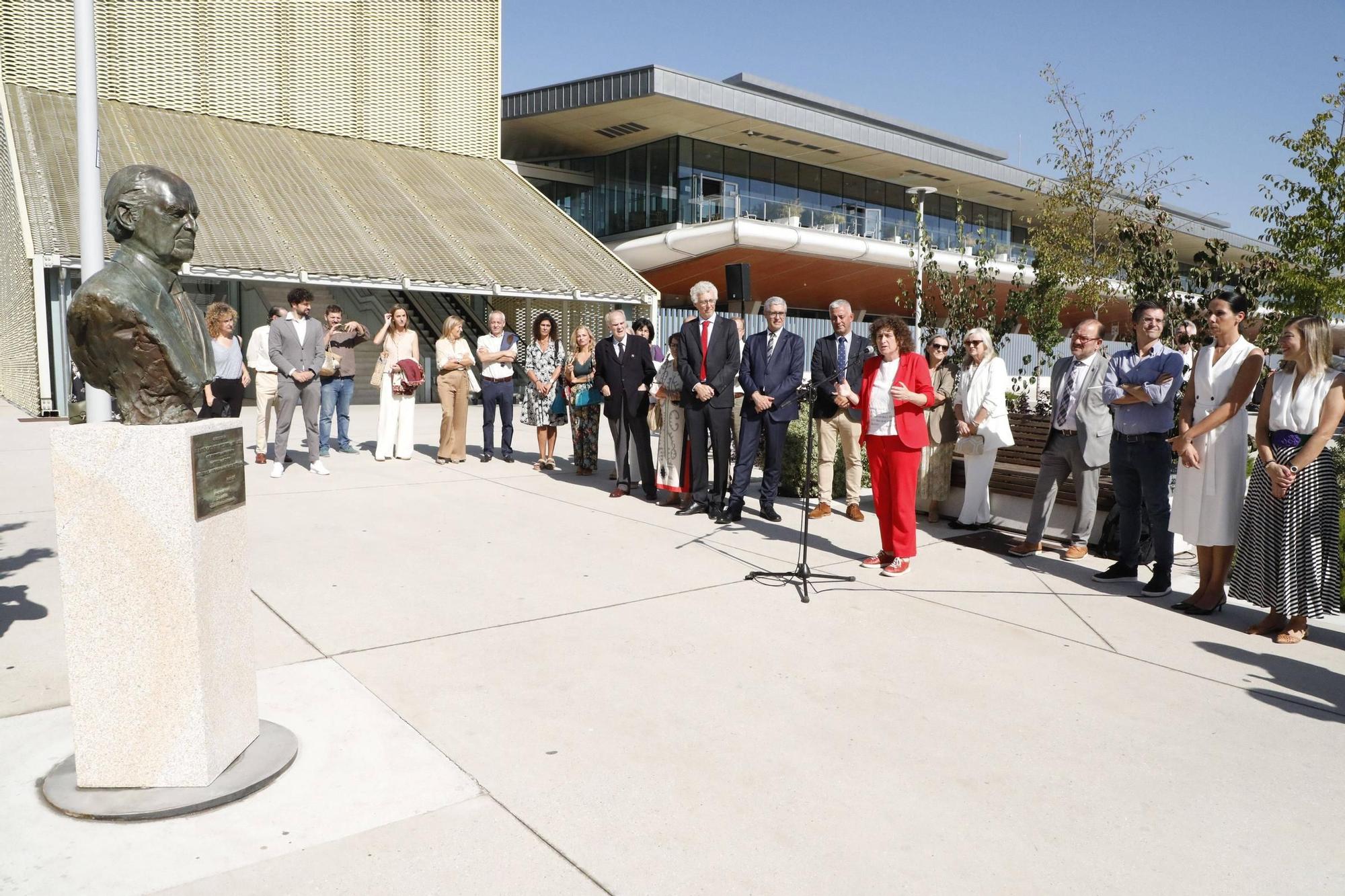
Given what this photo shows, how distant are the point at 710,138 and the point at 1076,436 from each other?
24.2m

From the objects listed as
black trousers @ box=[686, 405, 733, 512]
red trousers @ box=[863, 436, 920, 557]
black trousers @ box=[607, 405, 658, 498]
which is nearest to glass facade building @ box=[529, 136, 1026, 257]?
black trousers @ box=[607, 405, 658, 498]

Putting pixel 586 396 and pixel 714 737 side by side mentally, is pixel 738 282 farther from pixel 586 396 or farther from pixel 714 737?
pixel 714 737

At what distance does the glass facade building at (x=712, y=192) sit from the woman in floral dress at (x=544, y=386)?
1557 cm

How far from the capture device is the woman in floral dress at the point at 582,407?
1072 cm

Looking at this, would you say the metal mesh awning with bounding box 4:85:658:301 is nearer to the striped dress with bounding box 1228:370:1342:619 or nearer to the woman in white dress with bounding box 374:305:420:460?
the woman in white dress with bounding box 374:305:420:460

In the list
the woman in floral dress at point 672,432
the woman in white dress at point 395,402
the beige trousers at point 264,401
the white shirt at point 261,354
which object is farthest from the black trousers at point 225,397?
the woman in floral dress at point 672,432

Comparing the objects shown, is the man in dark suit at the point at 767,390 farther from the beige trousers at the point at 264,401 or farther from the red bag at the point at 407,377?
the beige trousers at the point at 264,401

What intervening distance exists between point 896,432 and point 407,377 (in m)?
6.63

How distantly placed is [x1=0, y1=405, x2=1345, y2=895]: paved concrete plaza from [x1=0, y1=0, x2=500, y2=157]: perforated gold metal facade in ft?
58.8

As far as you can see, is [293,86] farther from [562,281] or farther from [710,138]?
[710,138]

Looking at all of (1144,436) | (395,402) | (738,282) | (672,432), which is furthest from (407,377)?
(1144,436)

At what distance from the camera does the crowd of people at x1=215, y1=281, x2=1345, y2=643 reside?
5.46 metres

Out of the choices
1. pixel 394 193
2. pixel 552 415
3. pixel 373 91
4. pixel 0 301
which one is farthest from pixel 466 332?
pixel 552 415

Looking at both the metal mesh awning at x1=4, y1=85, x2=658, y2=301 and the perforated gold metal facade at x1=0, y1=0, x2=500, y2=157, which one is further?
the perforated gold metal facade at x1=0, y1=0, x2=500, y2=157
